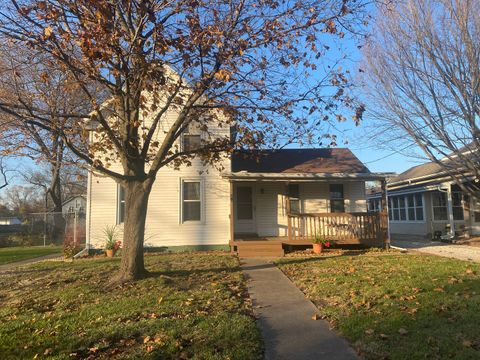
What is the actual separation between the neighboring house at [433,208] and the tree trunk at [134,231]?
42.0ft

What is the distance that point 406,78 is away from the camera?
1323cm

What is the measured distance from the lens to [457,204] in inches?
771

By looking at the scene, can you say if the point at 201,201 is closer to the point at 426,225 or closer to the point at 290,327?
the point at 290,327

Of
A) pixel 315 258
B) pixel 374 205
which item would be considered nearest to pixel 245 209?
pixel 315 258

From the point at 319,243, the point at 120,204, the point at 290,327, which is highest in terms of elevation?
the point at 120,204

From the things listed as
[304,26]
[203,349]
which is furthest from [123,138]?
[203,349]

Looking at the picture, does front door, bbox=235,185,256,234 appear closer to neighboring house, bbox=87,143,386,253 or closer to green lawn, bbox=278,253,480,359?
neighboring house, bbox=87,143,386,253

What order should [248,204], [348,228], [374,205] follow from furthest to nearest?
1. [374,205]
2. [248,204]
3. [348,228]

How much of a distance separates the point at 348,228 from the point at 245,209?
160 inches

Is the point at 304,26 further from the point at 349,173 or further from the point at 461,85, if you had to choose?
the point at 349,173

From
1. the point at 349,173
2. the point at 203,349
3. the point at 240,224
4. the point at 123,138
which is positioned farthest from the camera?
the point at 240,224

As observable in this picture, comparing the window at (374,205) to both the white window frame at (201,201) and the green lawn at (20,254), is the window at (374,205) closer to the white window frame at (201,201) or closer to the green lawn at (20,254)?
the white window frame at (201,201)

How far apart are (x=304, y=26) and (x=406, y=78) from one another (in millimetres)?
6746

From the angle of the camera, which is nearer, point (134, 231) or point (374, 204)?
point (134, 231)
